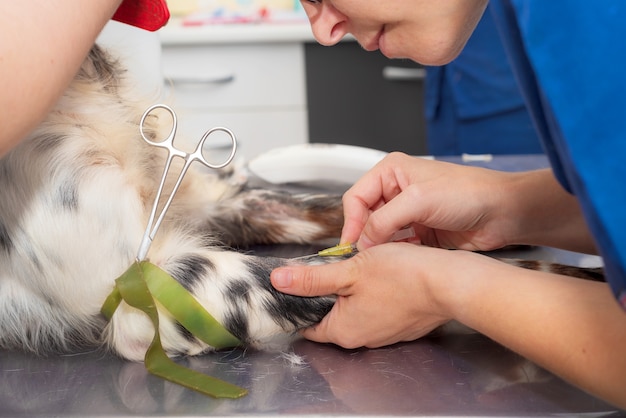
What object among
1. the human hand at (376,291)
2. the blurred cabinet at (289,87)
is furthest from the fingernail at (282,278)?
the blurred cabinet at (289,87)

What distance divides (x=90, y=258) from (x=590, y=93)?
1.94 feet

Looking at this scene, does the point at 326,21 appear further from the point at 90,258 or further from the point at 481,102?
the point at 481,102

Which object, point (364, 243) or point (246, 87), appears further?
point (246, 87)

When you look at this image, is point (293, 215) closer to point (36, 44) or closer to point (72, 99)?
point (72, 99)

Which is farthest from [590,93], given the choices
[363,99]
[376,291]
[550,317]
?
[363,99]

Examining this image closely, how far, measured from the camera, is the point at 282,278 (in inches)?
36.8

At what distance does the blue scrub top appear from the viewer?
0.60 meters

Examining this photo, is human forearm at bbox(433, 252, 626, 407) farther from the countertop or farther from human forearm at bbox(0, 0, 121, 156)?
the countertop

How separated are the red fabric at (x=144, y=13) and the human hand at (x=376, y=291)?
0.34 meters

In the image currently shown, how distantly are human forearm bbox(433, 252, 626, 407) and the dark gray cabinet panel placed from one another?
2.26m

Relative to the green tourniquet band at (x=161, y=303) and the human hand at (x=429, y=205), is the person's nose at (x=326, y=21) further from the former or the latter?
the green tourniquet band at (x=161, y=303)

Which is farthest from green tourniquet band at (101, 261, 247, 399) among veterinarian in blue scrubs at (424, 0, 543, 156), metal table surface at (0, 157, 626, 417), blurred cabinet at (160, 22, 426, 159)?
blurred cabinet at (160, 22, 426, 159)

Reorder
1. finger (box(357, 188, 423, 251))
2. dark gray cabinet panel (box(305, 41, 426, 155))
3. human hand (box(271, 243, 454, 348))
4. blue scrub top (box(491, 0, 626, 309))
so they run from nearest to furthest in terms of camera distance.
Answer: blue scrub top (box(491, 0, 626, 309))
human hand (box(271, 243, 454, 348))
finger (box(357, 188, 423, 251))
dark gray cabinet panel (box(305, 41, 426, 155))

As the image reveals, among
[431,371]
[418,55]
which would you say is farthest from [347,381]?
[418,55]
